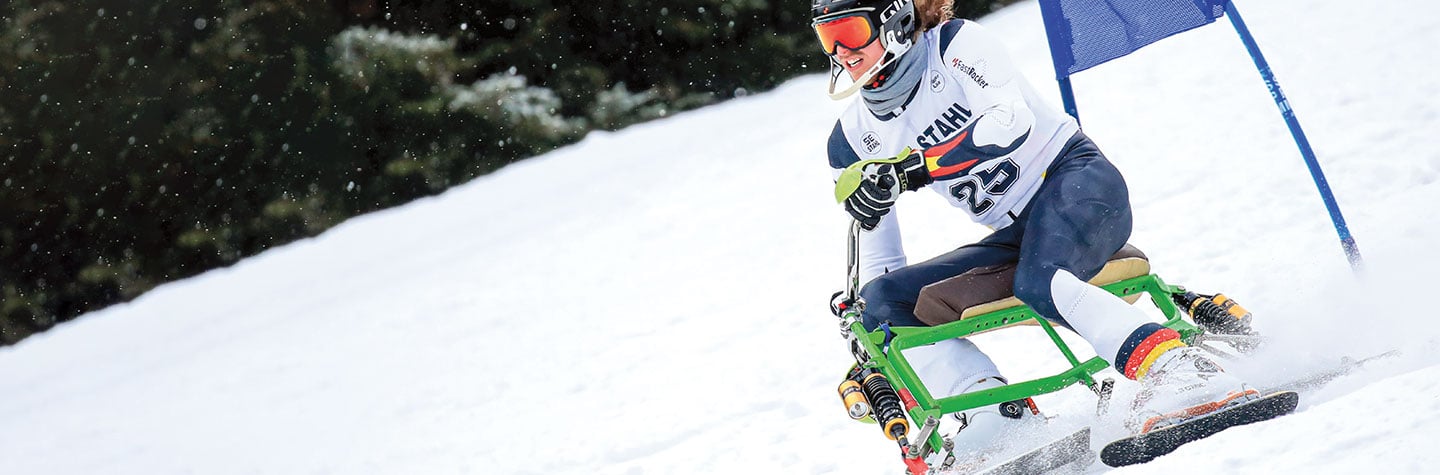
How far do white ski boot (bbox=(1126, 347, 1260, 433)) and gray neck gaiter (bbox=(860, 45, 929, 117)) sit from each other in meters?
1.00

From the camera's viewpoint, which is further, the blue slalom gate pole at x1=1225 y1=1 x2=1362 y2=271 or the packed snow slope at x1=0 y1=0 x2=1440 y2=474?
the packed snow slope at x1=0 y1=0 x2=1440 y2=474

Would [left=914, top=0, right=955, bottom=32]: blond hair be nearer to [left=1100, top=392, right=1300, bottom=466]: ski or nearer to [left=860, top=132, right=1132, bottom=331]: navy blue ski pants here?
[left=860, top=132, right=1132, bottom=331]: navy blue ski pants

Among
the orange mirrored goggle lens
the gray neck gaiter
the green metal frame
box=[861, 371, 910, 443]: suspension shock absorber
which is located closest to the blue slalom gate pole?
the green metal frame

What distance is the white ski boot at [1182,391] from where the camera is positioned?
299 centimetres

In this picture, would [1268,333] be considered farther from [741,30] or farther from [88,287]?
[88,287]

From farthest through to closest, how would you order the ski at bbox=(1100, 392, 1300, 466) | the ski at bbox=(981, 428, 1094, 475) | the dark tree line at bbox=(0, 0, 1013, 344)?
the dark tree line at bbox=(0, 0, 1013, 344)
the ski at bbox=(981, 428, 1094, 475)
the ski at bbox=(1100, 392, 1300, 466)

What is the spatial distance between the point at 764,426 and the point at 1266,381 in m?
2.04

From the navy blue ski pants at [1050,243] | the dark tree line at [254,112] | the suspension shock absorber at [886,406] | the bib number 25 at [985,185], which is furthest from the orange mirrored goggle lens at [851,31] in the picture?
the dark tree line at [254,112]

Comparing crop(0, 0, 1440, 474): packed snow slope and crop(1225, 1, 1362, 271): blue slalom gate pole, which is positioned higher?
crop(1225, 1, 1362, 271): blue slalom gate pole

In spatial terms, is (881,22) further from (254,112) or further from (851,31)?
(254,112)

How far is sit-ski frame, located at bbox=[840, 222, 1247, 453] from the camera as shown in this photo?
10.8ft

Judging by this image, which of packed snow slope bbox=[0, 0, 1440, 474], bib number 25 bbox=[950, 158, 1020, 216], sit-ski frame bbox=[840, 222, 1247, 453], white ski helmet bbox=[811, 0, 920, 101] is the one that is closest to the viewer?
sit-ski frame bbox=[840, 222, 1247, 453]

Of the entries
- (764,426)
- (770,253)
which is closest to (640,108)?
(770,253)

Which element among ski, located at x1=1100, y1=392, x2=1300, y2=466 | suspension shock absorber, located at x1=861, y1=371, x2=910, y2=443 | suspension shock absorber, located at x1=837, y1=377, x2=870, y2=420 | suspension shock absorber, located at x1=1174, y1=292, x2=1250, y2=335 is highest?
ski, located at x1=1100, y1=392, x2=1300, y2=466
